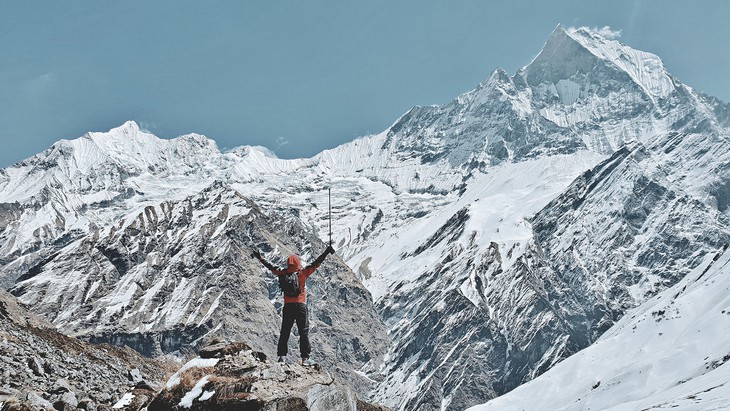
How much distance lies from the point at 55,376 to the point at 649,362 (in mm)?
88151

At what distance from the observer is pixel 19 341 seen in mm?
34719

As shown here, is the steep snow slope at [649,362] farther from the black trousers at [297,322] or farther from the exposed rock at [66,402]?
the exposed rock at [66,402]

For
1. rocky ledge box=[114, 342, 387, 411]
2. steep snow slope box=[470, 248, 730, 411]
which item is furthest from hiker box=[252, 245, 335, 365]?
steep snow slope box=[470, 248, 730, 411]

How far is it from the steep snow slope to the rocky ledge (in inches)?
1924

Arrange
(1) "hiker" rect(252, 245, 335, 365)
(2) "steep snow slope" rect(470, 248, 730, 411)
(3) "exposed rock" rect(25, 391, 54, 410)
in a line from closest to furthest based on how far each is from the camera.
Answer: (1) "hiker" rect(252, 245, 335, 365), (3) "exposed rock" rect(25, 391, 54, 410), (2) "steep snow slope" rect(470, 248, 730, 411)

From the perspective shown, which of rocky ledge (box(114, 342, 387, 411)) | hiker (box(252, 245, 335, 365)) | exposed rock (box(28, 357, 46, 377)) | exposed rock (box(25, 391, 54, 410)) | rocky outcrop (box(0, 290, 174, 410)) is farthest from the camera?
exposed rock (box(28, 357, 46, 377))

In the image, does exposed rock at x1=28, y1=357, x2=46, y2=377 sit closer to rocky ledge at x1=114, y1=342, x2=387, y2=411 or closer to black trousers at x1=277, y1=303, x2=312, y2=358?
rocky ledge at x1=114, y1=342, x2=387, y2=411

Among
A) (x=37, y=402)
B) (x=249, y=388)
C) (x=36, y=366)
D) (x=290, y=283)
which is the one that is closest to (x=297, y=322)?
(x=290, y=283)

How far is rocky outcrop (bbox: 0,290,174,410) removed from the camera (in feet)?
80.3

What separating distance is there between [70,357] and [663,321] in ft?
373

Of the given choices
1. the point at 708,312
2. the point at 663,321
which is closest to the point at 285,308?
the point at 708,312

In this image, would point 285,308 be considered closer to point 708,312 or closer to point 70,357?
point 70,357

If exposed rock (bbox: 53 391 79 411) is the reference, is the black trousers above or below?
below

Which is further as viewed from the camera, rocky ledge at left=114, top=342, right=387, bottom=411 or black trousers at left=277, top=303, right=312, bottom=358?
black trousers at left=277, top=303, right=312, bottom=358
